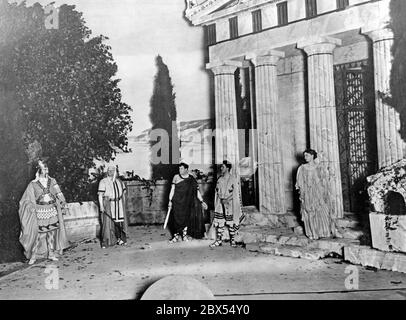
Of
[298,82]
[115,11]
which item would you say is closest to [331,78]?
[298,82]

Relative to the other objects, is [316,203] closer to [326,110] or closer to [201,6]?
[326,110]

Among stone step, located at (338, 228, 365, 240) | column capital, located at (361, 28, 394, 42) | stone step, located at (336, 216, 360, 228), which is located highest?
column capital, located at (361, 28, 394, 42)

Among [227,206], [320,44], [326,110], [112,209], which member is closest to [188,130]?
[112,209]

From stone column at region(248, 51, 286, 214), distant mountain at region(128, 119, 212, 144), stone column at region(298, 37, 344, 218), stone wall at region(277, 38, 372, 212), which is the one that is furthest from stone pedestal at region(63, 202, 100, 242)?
stone column at region(298, 37, 344, 218)

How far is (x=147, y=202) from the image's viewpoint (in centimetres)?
1355

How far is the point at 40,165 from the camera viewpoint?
7641 millimetres

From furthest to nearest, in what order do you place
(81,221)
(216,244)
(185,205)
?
(81,221) → (185,205) → (216,244)

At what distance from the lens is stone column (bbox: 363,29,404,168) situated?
8273 millimetres

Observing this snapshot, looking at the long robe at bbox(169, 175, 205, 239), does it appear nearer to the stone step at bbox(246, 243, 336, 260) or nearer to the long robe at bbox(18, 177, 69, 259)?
the stone step at bbox(246, 243, 336, 260)

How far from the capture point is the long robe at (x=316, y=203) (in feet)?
26.4

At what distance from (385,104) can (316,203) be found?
253 centimetres

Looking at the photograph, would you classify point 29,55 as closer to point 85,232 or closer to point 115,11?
point 115,11

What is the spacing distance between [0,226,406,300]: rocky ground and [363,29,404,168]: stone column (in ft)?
9.22

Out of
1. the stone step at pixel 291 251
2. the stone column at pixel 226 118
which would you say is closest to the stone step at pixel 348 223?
the stone step at pixel 291 251
